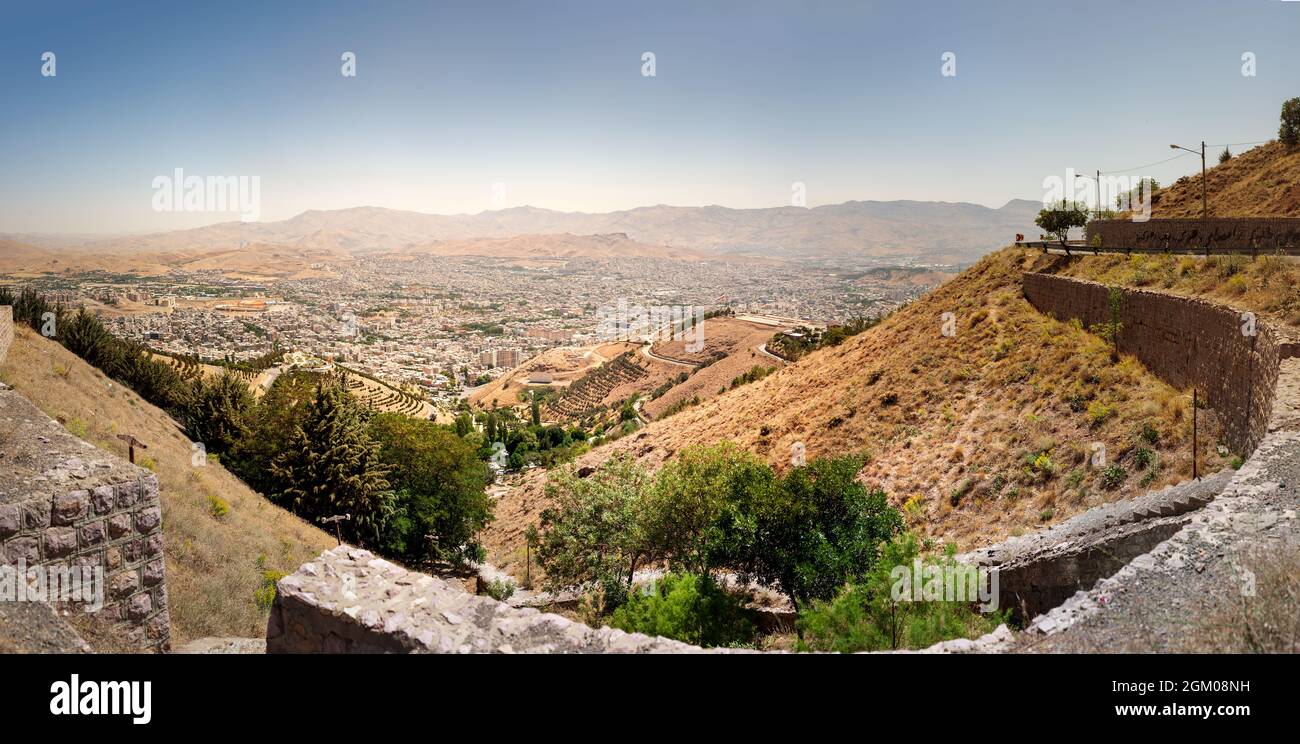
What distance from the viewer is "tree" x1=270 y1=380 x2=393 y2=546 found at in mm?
18266

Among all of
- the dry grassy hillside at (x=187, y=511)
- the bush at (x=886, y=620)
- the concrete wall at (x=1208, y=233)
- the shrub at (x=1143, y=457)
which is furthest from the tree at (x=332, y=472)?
the concrete wall at (x=1208, y=233)

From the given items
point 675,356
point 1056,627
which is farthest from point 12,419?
point 675,356

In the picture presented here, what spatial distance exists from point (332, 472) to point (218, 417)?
681cm

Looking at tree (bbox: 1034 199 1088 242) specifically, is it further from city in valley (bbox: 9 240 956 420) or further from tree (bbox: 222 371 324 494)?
city in valley (bbox: 9 240 956 420)

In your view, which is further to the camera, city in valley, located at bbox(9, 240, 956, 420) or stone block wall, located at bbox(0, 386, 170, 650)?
city in valley, located at bbox(9, 240, 956, 420)

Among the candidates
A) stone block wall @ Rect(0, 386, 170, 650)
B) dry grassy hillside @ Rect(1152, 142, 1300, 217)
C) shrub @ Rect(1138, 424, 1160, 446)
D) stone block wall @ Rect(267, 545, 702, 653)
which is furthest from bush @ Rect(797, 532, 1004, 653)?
dry grassy hillside @ Rect(1152, 142, 1300, 217)

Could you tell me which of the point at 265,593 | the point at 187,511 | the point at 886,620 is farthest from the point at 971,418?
the point at 187,511

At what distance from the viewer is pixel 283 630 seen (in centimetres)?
607

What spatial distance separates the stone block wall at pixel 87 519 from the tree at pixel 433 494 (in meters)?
14.1

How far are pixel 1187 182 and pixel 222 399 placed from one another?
38.6 meters

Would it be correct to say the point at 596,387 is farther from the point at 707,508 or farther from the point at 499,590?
the point at 707,508

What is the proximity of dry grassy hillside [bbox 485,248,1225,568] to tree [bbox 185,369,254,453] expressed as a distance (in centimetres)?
956

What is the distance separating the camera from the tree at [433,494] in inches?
821
